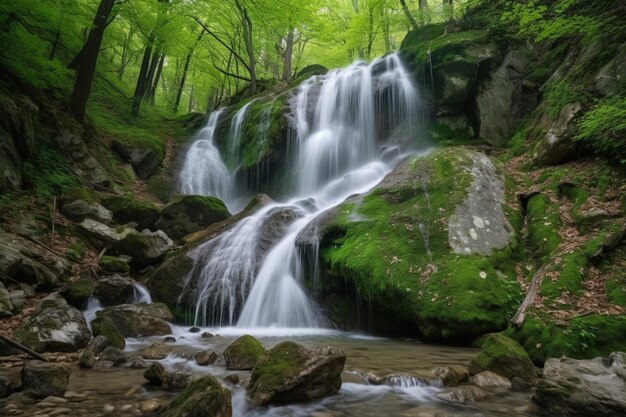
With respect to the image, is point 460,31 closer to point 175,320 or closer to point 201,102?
point 175,320

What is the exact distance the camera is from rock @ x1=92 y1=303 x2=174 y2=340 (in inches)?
265

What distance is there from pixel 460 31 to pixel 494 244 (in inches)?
470

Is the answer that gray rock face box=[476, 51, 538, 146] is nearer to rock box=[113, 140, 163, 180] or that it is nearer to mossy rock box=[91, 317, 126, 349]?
mossy rock box=[91, 317, 126, 349]

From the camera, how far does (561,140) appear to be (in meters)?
8.51

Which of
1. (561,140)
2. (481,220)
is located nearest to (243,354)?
(481,220)

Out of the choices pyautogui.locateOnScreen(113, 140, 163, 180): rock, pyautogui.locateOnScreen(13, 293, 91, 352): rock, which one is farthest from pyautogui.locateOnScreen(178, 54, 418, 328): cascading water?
pyautogui.locateOnScreen(113, 140, 163, 180): rock

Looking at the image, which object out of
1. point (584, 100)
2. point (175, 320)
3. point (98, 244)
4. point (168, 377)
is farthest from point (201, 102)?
point (168, 377)

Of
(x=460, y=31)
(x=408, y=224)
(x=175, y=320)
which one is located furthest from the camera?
(x=460, y=31)

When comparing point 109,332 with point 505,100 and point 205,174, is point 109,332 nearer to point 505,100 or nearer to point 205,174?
point 205,174

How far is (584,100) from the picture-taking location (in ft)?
28.1

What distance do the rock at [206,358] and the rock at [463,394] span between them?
2887mm

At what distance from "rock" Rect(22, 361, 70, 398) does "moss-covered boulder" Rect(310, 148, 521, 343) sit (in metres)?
4.74

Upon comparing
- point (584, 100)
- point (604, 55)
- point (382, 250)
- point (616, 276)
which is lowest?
point (616, 276)

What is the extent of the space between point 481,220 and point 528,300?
2.12m
